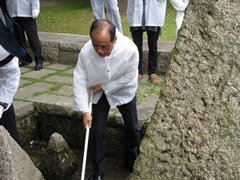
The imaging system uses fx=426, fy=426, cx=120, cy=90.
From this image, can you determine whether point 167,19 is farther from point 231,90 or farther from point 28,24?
point 231,90

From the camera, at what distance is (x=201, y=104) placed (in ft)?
8.26

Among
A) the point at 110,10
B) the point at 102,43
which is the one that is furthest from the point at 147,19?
the point at 102,43

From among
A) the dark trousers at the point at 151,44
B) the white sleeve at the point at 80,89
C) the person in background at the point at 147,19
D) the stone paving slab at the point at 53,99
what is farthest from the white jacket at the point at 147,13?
the white sleeve at the point at 80,89

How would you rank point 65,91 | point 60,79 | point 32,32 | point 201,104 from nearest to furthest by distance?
point 201,104 < point 65,91 < point 60,79 < point 32,32

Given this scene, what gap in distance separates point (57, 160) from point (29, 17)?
2668mm

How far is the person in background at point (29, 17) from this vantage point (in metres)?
5.75

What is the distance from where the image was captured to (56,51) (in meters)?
6.39

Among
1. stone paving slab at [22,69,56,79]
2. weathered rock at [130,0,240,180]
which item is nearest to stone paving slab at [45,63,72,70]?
stone paving slab at [22,69,56,79]

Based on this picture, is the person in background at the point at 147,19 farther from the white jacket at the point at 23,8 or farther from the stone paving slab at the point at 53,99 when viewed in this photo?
the white jacket at the point at 23,8

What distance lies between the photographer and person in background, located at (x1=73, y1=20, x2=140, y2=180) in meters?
3.10

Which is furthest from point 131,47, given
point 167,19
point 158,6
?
point 167,19

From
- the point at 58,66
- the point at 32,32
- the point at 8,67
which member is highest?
the point at 8,67

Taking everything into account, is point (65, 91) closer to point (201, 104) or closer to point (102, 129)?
point (102, 129)

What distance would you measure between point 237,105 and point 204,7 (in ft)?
1.99
